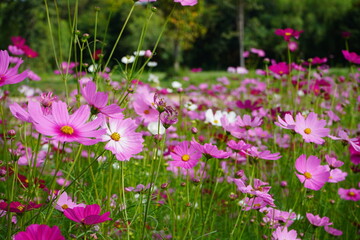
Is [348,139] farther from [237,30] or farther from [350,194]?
[237,30]

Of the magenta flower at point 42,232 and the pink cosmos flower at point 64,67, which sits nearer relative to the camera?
the magenta flower at point 42,232

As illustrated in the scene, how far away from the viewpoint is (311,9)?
2225 centimetres

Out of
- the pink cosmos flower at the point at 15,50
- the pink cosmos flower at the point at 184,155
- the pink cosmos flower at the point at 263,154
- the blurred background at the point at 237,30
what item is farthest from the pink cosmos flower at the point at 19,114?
the blurred background at the point at 237,30

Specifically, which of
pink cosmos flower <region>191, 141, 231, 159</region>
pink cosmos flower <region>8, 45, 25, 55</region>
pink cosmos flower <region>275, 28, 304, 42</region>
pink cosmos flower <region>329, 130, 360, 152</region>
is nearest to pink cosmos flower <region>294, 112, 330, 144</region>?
pink cosmos flower <region>329, 130, 360, 152</region>

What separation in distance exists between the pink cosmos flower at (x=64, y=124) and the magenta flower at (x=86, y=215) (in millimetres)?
109

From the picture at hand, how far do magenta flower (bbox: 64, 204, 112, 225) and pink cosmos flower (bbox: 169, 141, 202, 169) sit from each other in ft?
0.82

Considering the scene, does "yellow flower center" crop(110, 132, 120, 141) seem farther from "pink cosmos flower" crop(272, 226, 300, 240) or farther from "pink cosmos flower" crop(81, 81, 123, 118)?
"pink cosmos flower" crop(272, 226, 300, 240)

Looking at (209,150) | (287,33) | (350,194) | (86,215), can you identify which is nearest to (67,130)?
(86,215)

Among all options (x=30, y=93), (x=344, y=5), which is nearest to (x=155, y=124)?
(x=30, y=93)

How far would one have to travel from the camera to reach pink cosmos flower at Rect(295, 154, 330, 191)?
0.79m

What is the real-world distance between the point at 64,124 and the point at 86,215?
147 millimetres

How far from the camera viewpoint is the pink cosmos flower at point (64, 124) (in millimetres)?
533

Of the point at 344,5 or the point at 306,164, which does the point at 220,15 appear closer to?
the point at 344,5

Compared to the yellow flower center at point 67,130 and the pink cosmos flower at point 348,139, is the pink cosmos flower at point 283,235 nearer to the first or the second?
the pink cosmos flower at point 348,139
